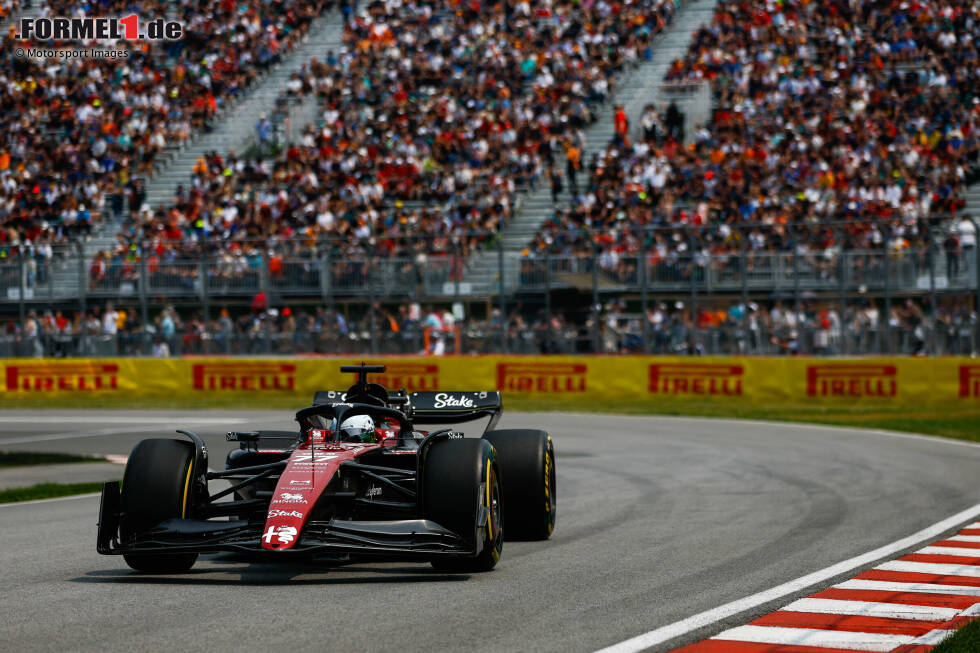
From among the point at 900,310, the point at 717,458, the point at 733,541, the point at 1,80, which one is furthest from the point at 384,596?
the point at 1,80

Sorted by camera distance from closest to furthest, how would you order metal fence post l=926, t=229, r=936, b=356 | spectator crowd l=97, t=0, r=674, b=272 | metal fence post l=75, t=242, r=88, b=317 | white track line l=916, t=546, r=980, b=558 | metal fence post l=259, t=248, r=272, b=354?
white track line l=916, t=546, r=980, b=558
metal fence post l=926, t=229, r=936, b=356
metal fence post l=259, t=248, r=272, b=354
metal fence post l=75, t=242, r=88, b=317
spectator crowd l=97, t=0, r=674, b=272

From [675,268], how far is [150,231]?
1497 cm

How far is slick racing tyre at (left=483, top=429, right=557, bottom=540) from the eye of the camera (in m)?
9.86

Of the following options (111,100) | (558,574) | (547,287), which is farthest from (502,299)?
(558,574)

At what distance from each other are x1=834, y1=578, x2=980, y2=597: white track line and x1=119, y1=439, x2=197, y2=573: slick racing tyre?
3892 millimetres

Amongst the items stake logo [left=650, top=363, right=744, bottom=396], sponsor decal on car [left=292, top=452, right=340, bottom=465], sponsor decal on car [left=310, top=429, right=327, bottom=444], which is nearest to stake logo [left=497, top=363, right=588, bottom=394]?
stake logo [left=650, top=363, right=744, bottom=396]

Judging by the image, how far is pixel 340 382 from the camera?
28.7 meters

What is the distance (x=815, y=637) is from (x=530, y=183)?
28115mm

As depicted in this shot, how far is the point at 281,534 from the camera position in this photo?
7.57 meters

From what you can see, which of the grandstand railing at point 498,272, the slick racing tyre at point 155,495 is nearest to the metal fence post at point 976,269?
the grandstand railing at point 498,272

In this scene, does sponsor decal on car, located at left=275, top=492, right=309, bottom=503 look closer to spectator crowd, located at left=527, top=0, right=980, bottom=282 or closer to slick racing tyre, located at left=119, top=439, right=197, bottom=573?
slick racing tyre, located at left=119, top=439, right=197, bottom=573

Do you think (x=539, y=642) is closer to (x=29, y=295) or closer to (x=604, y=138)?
(x=29, y=295)

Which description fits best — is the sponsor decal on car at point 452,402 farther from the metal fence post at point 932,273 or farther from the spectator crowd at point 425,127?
the spectator crowd at point 425,127

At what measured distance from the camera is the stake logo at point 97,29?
41.4 m
